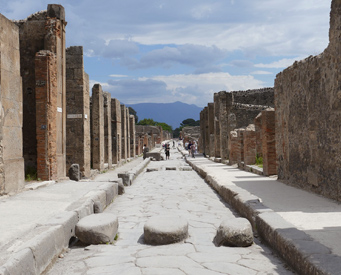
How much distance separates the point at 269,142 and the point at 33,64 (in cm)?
652

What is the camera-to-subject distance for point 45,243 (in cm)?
358

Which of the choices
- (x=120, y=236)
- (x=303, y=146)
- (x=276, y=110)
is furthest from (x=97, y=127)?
(x=120, y=236)

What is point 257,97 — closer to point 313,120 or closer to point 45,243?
point 313,120

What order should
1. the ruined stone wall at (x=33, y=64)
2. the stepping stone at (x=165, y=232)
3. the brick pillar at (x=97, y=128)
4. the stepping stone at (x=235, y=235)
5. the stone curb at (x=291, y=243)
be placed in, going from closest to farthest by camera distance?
the stone curb at (x=291, y=243), the stepping stone at (x=235, y=235), the stepping stone at (x=165, y=232), the ruined stone wall at (x=33, y=64), the brick pillar at (x=97, y=128)

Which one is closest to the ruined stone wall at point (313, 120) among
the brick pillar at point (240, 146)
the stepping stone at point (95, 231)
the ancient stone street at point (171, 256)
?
the ancient stone street at point (171, 256)

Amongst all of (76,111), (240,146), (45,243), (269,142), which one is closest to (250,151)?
(240,146)

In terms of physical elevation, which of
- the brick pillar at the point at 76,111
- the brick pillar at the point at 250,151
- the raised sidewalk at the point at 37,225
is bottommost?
the raised sidewalk at the point at 37,225

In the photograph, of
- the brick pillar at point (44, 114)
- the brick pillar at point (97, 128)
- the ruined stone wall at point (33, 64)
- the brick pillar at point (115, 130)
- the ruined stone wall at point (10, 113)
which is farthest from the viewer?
the brick pillar at point (115, 130)

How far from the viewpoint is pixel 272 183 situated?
8578 mm

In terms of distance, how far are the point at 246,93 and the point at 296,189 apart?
84.3 ft

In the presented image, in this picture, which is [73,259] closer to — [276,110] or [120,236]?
[120,236]

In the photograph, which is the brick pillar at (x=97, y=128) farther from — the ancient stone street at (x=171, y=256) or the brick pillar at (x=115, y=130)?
the ancient stone street at (x=171, y=256)

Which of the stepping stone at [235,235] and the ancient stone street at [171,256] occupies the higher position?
the stepping stone at [235,235]

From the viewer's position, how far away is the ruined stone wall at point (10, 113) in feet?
22.4
